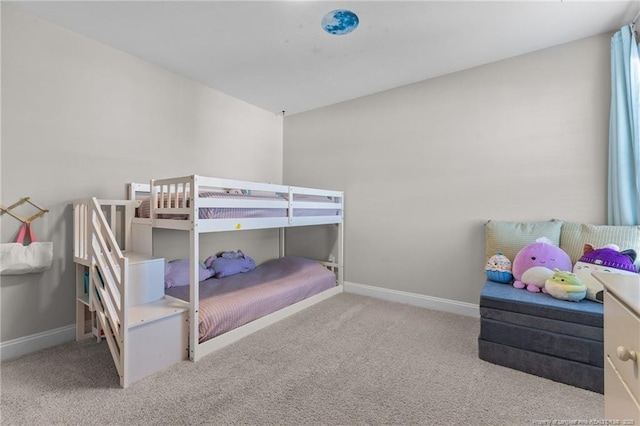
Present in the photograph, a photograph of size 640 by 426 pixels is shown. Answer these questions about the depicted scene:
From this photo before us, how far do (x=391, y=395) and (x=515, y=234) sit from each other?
1614mm

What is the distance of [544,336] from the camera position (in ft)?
5.42

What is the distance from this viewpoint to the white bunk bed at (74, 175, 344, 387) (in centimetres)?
163

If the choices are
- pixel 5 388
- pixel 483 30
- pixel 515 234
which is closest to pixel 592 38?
pixel 483 30

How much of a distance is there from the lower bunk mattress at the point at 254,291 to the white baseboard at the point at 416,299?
0.31 meters

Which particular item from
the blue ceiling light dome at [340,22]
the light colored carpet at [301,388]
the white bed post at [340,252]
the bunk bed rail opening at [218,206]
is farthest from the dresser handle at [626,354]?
the white bed post at [340,252]

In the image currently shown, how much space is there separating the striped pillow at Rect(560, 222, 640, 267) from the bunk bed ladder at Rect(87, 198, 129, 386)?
2.93 metres

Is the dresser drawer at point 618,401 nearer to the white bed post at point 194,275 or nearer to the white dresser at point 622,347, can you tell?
the white dresser at point 622,347

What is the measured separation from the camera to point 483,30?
6.75ft

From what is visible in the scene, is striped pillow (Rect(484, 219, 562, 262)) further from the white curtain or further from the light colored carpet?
the light colored carpet

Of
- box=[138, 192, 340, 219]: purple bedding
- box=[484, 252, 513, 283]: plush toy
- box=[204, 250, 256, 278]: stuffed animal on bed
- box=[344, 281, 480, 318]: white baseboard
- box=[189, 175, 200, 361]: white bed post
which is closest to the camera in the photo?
box=[189, 175, 200, 361]: white bed post

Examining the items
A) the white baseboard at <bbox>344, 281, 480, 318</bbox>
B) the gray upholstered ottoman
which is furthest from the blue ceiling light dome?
the white baseboard at <bbox>344, 281, 480, 318</bbox>

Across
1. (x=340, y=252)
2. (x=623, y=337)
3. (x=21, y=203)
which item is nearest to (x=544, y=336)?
(x=623, y=337)

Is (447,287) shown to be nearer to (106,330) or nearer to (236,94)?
(106,330)

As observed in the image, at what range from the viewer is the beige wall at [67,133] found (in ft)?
6.15
